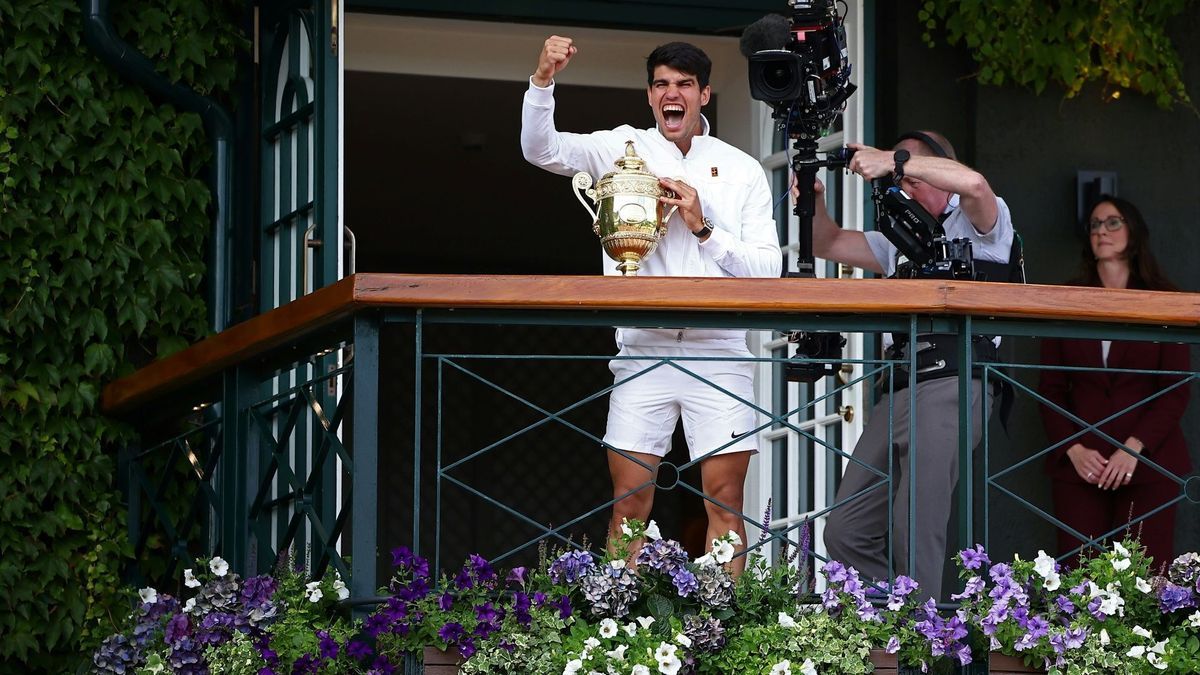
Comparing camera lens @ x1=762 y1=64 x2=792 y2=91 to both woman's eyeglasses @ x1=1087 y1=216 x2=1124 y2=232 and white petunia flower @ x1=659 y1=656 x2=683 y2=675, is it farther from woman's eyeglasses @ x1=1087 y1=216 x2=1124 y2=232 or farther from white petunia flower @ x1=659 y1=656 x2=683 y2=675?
white petunia flower @ x1=659 y1=656 x2=683 y2=675

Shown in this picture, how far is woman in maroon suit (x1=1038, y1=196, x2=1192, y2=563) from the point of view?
5684mm

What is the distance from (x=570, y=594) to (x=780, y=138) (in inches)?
112

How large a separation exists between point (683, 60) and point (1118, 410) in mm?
1878

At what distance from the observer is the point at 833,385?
5.98 meters

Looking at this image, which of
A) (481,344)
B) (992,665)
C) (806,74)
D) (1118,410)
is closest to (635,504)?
(992,665)

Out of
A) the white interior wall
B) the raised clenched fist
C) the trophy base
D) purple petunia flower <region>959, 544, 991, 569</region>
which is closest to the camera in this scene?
purple petunia flower <region>959, 544, 991, 569</region>

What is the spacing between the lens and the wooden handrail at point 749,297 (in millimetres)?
3965

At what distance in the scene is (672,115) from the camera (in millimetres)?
4805

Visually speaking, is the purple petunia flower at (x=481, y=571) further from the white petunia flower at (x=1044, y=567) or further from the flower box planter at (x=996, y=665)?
the white petunia flower at (x=1044, y=567)

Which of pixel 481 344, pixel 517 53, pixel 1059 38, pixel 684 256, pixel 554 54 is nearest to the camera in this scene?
pixel 554 54

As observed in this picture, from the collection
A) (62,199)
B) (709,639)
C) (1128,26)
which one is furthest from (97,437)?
(1128,26)

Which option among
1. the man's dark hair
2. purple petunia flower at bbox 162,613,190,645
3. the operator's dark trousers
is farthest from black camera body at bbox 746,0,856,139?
purple petunia flower at bbox 162,613,190,645

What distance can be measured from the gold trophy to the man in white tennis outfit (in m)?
0.05

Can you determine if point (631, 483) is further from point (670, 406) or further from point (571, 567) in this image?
point (571, 567)
